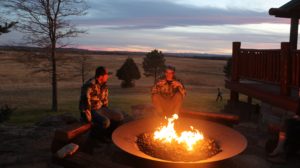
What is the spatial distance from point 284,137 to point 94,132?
3.88 m

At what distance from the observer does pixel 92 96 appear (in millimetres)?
6660

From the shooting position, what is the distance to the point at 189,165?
16.0 ft

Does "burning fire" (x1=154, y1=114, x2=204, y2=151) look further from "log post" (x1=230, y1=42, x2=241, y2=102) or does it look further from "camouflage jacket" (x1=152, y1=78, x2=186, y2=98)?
"log post" (x1=230, y1=42, x2=241, y2=102)

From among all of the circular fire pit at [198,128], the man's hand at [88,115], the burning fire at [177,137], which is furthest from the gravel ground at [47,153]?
the man's hand at [88,115]

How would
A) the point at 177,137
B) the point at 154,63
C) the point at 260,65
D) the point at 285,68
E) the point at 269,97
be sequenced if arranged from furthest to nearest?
the point at 154,63 → the point at 260,65 → the point at 269,97 → the point at 285,68 → the point at 177,137

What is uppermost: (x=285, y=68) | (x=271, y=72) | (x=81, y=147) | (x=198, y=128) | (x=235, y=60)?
(x=235, y=60)

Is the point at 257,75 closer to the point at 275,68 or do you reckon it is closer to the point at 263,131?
A: the point at 275,68

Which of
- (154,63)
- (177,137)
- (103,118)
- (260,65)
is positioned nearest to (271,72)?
(260,65)

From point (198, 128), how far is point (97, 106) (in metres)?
2.21

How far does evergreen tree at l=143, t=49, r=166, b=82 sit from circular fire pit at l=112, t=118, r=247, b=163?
32018 millimetres

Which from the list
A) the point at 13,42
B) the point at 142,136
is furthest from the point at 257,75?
the point at 13,42

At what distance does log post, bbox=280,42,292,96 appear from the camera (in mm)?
7578

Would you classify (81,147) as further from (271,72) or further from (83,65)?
(83,65)

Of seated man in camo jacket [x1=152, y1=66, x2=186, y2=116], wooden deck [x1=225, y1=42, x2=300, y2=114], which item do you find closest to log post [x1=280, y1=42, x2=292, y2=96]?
wooden deck [x1=225, y1=42, x2=300, y2=114]
